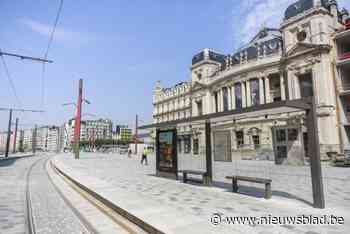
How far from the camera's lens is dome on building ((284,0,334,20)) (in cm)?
3349

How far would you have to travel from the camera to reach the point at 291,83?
3488 centimetres

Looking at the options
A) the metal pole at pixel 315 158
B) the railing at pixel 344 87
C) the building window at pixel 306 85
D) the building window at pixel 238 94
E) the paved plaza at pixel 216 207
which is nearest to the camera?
the paved plaza at pixel 216 207

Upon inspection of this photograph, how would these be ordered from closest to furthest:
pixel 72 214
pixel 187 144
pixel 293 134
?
pixel 72 214 → pixel 293 134 → pixel 187 144

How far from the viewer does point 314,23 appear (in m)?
32.1

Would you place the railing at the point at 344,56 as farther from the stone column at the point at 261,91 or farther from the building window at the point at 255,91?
the building window at the point at 255,91

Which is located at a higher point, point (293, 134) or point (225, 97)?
point (225, 97)

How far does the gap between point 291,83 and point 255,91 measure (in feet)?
21.9

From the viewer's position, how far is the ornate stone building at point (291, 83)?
73.9 feet

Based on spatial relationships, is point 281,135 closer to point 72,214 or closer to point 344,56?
point 344,56

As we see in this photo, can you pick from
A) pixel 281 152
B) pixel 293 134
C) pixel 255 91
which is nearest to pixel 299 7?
pixel 255 91

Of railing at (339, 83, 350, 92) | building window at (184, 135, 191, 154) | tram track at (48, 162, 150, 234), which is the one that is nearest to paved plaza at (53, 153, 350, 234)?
tram track at (48, 162, 150, 234)

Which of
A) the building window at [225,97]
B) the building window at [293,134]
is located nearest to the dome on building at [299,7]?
the building window at [225,97]

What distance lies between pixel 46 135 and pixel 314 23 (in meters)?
188

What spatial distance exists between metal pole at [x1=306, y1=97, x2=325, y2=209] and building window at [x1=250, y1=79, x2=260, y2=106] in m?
34.6
